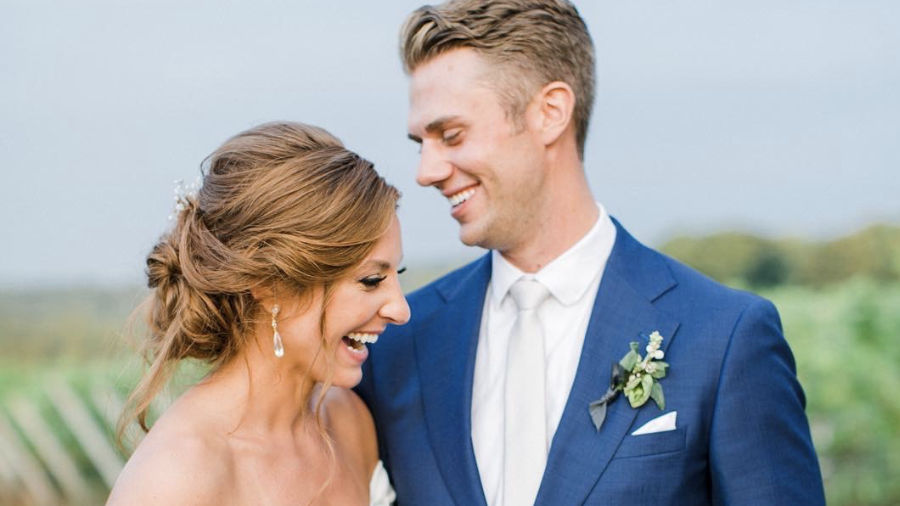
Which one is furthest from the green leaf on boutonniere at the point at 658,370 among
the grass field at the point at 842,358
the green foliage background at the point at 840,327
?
the grass field at the point at 842,358

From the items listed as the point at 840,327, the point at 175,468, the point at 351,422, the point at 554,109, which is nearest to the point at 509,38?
the point at 554,109

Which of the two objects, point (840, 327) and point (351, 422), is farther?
point (840, 327)

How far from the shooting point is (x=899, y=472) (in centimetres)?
633

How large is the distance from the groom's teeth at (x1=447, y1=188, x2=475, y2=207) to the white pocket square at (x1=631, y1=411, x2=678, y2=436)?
85 cm

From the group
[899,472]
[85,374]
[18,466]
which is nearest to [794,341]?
[899,472]

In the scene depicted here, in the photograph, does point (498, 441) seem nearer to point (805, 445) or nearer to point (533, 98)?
point (805, 445)

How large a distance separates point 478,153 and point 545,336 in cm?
56

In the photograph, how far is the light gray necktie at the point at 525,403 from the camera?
274 cm

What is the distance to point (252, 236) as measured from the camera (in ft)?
8.39

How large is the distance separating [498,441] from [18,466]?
5067 millimetres

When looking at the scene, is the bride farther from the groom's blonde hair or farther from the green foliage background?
the green foliage background

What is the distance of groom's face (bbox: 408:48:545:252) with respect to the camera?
3.04m

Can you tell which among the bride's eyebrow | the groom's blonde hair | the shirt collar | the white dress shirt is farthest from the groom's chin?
the groom's blonde hair

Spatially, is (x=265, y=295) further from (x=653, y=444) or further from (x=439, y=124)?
(x=653, y=444)
